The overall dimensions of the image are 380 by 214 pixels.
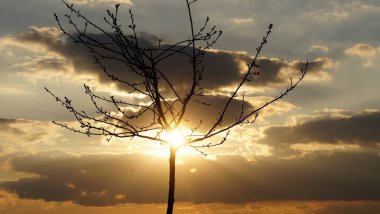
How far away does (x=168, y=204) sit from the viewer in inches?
379

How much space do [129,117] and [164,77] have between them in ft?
3.90

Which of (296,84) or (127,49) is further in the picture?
(296,84)

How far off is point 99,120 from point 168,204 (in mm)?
2370

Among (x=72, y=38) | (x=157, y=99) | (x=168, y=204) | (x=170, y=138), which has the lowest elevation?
(x=168, y=204)

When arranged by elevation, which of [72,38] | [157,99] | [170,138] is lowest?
[170,138]

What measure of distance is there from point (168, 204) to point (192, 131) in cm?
179

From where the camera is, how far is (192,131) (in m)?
10.5

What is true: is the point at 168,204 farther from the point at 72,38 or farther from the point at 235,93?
the point at 72,38

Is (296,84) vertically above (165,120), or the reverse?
(296,84)

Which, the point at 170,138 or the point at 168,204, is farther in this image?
the point at 170,138

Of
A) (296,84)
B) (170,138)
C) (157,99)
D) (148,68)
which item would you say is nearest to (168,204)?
(170,138)

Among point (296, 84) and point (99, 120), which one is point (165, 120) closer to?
point (99, 120)

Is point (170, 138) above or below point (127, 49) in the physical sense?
below

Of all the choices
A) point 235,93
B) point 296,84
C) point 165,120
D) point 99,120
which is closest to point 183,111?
point 165,120
